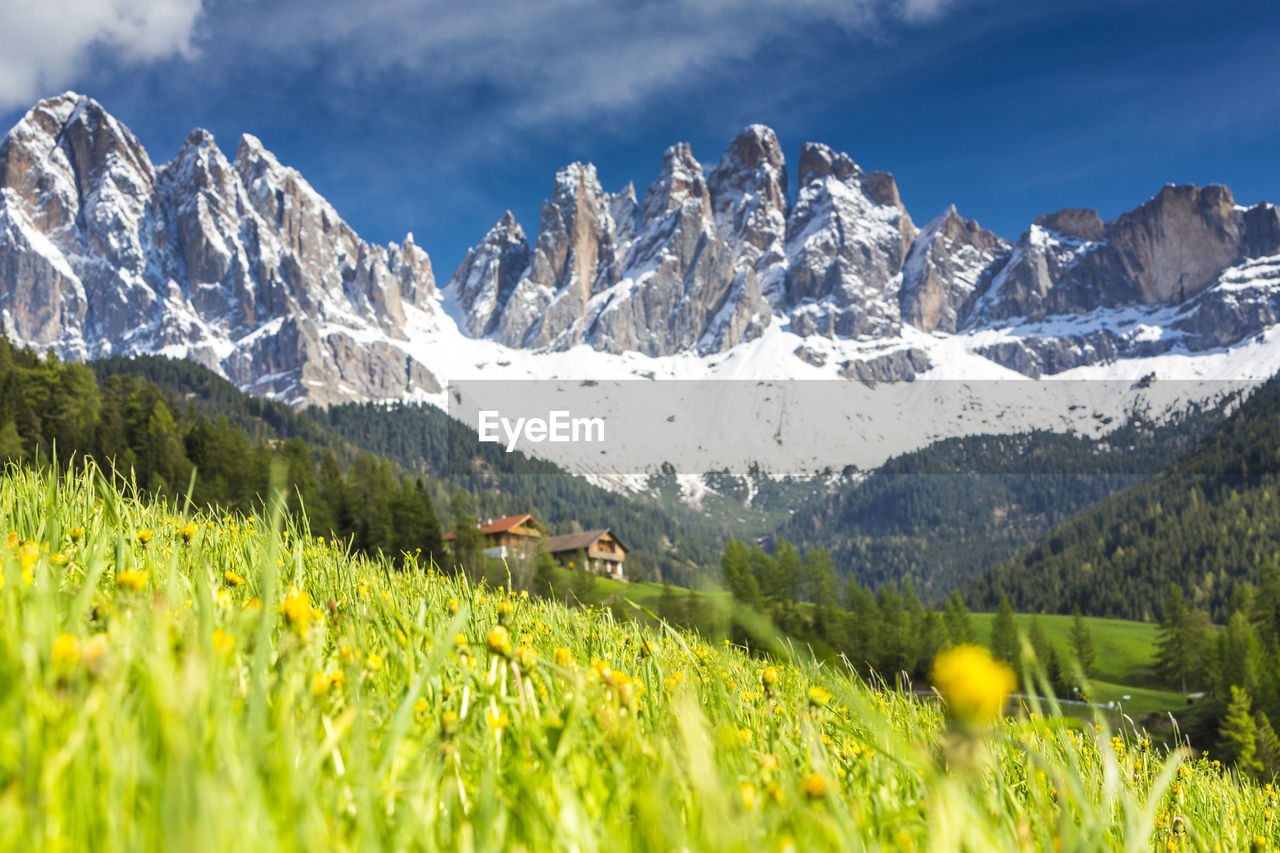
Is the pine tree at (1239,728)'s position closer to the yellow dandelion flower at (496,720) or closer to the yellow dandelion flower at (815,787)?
the yellow dandelion flower at (815,787)

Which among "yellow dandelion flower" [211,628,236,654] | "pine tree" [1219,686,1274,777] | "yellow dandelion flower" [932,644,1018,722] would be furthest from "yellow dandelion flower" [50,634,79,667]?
"pine tree" [1219,686,1274,777]

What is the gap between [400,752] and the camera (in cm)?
157

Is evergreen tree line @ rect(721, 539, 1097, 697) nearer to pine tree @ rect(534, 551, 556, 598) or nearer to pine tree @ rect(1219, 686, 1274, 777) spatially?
pine tree @ rect(1219, 686, 1274, 777)

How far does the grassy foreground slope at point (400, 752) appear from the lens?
1.02 m

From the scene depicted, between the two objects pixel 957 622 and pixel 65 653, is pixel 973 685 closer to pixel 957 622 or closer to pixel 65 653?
pixel 65 653

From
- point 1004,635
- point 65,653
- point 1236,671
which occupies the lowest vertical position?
point 1004,635

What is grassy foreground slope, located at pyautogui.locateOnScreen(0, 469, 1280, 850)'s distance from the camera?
40.0 inches

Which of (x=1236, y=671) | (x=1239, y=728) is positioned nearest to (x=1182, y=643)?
(x=1236, y=671)

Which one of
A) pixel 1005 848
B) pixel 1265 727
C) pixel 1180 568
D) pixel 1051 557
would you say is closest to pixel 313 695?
pixel 1005 848

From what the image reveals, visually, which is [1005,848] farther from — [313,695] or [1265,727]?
[1265,727]

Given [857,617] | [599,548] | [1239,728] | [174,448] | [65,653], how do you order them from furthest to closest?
[599,548] < [857,617] < [174,448] < [1239,728] < [65,653]

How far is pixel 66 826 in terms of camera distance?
3.31 feet

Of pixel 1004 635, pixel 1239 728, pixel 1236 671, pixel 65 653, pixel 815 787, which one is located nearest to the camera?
pixel 65 653

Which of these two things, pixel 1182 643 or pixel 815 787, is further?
pixel 1182 643
